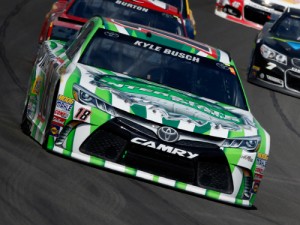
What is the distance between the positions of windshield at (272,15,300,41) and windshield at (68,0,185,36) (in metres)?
3.46

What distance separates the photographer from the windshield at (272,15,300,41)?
17.4 m

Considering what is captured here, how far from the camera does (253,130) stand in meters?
8.95

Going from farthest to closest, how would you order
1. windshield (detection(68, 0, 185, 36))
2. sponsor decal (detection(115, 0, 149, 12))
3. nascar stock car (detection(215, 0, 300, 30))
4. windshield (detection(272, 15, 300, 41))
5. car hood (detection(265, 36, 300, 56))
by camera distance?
nascar stock car (detection(215, 0, 300, 30))
windshield (detection(272, 15, 300, 41))
car hood (detection(265, 36, 300, 56))
sponsor decal (detection(115, 0, 149, 12))
windshield (detection(68, 0, 185, 36))

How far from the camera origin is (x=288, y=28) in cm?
1767

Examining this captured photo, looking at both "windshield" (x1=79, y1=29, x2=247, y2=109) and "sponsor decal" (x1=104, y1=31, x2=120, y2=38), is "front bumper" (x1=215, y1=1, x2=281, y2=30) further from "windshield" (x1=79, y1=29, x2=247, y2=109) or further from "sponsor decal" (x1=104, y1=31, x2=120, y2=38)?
"sponsor decal" (x1=104, y1=31, x2=120, y2=38)

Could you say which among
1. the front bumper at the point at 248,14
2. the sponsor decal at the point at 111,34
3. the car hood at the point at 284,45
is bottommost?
the front bumper at the point at 248,14

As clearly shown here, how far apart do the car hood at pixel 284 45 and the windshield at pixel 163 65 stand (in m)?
6.87

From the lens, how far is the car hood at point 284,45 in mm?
16609

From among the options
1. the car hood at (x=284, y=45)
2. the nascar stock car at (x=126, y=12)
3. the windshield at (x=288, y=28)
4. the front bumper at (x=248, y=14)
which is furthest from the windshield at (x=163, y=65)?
the front bumper at (x=248, y=14)

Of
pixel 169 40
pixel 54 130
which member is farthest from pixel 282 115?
pixel 54 130

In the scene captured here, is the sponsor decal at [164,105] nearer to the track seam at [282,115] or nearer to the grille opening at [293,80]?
the track seam at [282,115]

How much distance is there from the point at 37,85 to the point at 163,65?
122 cm

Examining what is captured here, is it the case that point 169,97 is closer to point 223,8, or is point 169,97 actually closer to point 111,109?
point 111,109

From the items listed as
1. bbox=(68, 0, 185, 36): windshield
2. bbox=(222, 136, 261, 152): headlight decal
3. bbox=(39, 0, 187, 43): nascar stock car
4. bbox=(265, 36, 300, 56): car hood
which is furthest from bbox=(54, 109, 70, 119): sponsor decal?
bbox=(265, 36, 300, 56): car hood
